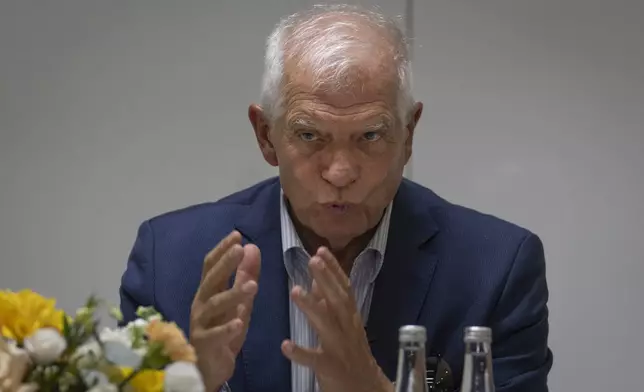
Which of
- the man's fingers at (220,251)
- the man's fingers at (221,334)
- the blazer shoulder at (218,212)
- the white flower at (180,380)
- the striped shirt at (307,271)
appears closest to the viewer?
the white flower at (180,380)

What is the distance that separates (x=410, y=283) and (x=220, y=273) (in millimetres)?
511

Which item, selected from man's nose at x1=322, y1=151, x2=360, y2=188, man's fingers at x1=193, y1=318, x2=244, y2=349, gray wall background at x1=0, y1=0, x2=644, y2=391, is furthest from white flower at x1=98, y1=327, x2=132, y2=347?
gray wall background at x1=0, y1=0, x2=644, y2=391

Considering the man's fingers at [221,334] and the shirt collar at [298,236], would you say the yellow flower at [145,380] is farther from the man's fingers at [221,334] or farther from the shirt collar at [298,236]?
the shirt collar at [298,236]

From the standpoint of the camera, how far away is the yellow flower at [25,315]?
Result: 75 cm

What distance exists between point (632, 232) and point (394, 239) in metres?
0.95

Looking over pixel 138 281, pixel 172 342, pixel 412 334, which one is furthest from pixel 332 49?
pixel 172 342

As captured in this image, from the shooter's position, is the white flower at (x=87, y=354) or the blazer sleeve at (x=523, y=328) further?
the blazer sleeve at (x=523, y=328)

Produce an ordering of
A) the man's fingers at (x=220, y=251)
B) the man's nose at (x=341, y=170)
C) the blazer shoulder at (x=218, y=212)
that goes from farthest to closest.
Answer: the blazer shoulder at (x=218, y=212) < the man's nose at (x=341, y=170) < the man's fingers at (x=220, y=251)

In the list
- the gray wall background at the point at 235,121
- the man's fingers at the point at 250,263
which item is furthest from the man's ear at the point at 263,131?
the gray wall background at the point at 235,121

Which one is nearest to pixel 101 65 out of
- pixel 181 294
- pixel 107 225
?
pixel 107 225

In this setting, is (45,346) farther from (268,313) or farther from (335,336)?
(268,313)

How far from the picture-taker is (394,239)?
5.79 ft

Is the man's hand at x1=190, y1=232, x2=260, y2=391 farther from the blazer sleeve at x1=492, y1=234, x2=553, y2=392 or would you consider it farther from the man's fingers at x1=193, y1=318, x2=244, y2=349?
the blazer sleeve at x1=492, y1=234, x2=553, y2=392

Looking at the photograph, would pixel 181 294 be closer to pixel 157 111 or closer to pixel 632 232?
pixel 157 111
